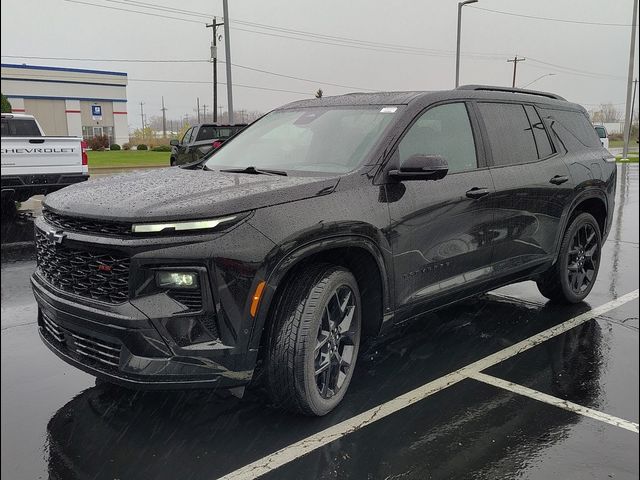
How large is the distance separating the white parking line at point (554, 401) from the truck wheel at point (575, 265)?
5.92 ft

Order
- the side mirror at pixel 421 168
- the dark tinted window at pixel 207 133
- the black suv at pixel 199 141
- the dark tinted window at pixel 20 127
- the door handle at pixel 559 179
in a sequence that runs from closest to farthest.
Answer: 1. the side mirror at pixel 421 168
2. the door handle at pixel 559 179
3. the dark tinted window at pixel 20 127
4. the black suv at pixel 199 141
5. the dark tinted window at pixel 207 133

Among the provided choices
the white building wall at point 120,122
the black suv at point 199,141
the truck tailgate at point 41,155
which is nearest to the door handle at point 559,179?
the truck tailgate at point 41,155

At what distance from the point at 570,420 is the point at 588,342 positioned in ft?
4.75

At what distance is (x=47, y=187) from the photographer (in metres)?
11.0

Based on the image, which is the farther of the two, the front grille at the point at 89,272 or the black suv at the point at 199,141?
the black suv at the point at 199,141

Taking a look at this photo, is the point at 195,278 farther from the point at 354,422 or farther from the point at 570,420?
the point at 570,420

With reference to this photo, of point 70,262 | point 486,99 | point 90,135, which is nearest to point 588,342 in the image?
point 486,99

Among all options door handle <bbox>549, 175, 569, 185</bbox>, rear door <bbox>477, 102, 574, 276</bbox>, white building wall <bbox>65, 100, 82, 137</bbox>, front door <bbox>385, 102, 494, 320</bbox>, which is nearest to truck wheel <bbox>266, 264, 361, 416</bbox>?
front door <bbox>385, 102, 494, 320</bbox>

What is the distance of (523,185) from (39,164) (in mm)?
9168

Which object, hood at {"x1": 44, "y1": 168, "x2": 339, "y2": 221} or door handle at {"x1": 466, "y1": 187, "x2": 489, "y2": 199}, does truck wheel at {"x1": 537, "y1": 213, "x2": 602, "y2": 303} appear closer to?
door handle at {"x1": 466, "y1": 187, "x2": 489, "y2": 199}

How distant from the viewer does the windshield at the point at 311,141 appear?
3.89 meters

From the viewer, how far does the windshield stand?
3.89m

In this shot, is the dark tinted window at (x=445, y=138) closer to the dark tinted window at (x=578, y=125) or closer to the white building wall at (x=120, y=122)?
the dark tinted window at (x=578, y=125)

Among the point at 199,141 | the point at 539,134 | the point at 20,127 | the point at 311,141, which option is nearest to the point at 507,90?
the point at 539,134
